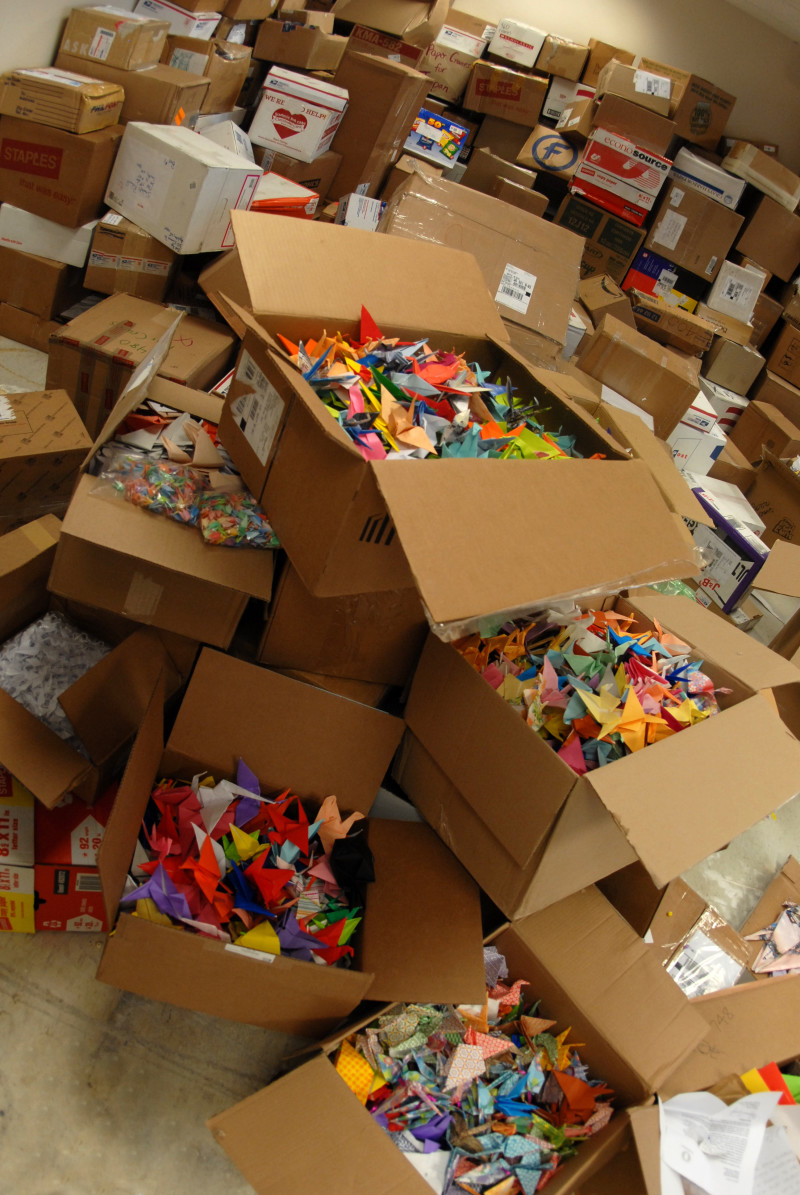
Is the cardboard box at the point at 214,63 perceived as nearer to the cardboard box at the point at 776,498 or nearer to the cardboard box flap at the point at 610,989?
the cardboard box at the point at 776,498

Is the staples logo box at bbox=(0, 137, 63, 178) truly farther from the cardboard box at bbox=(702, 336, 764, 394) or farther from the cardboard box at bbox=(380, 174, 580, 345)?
the cardboard box at bbox=(702, 336, 764, 394)

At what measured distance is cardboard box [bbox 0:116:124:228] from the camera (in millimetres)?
2320

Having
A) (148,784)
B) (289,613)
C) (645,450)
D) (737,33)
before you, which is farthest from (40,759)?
(737,33)

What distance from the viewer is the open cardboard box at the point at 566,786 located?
1.20 meters

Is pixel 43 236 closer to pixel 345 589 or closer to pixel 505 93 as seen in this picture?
pixel 345 589

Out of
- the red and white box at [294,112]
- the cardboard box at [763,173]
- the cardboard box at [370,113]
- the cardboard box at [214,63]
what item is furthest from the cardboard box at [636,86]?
the cardboard box at [214,63]

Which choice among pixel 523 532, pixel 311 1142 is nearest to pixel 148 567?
pixel 523 532

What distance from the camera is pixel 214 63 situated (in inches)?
110

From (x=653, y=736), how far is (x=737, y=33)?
4.69 m

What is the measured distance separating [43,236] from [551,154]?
273 cm

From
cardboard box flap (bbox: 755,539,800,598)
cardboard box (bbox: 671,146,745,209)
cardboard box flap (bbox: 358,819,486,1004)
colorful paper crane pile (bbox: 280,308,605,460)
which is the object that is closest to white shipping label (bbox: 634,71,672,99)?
cardboard box (bbox: 671,146,745,209)

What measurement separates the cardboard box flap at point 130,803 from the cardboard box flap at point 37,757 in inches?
4.0

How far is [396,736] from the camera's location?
5.00ft

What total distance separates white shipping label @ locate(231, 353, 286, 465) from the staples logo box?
4.66 ft
